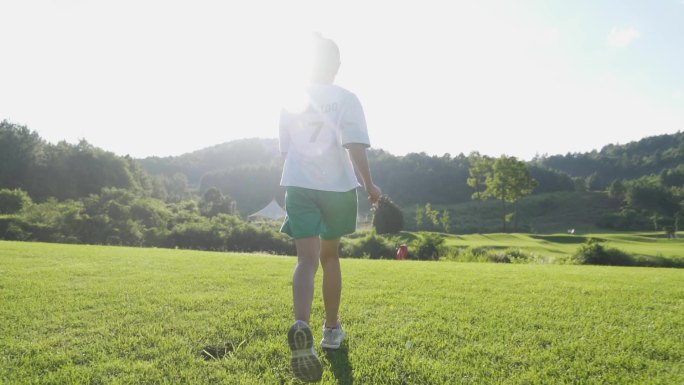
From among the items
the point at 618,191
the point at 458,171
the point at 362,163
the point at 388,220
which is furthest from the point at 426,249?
the point at 458,171

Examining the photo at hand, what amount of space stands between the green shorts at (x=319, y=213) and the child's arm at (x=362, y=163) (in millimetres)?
138

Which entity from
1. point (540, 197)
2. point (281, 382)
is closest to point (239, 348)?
point (281, 382)

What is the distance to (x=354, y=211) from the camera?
3.17 m

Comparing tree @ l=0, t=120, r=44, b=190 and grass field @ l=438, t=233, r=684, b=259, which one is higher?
tree @ l=0, t=120, r=44, b=190

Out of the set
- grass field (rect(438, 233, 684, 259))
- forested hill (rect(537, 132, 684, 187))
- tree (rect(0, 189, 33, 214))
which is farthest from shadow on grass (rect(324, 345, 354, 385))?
forested hill (rect(537, 132, 684, 187))

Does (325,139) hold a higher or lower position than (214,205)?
lower

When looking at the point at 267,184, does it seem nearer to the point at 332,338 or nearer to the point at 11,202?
the point at 11,202

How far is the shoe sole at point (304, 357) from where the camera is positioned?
7.34 feet

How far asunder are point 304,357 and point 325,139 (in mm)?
1587

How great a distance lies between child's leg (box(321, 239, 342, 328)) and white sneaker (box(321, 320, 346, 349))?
0.12ft

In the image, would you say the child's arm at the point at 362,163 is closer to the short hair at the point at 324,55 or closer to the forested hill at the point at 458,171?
the short hair at the point at 324,55

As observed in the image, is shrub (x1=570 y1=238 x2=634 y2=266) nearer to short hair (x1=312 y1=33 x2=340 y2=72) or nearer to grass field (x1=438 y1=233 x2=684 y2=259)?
grass field (x1=438 y1=233 x2=684 y2=259)

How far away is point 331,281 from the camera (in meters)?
3.08

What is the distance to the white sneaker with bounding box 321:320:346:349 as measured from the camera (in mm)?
2904
